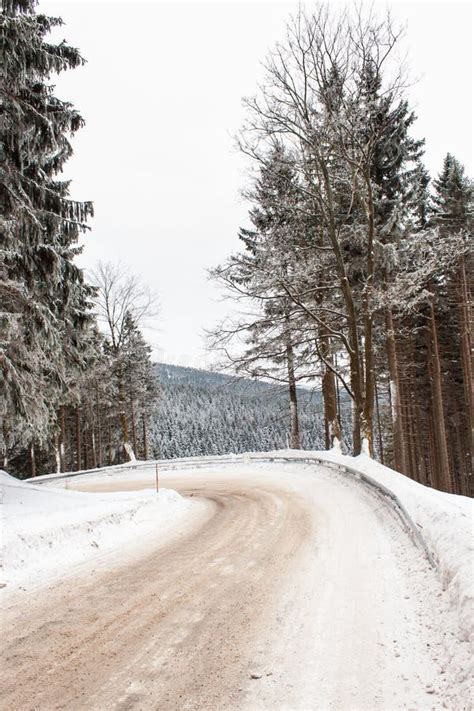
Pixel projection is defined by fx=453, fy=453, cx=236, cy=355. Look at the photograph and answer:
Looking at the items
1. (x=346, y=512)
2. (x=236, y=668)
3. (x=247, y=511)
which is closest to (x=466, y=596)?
(x=236, y=668)

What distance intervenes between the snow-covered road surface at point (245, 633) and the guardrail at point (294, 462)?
0.74 feet

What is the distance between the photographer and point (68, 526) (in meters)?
6.87

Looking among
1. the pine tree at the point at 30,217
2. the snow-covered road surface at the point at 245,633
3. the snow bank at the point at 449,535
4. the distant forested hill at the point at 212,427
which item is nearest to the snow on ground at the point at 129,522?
the snow bank at the point at 449,535

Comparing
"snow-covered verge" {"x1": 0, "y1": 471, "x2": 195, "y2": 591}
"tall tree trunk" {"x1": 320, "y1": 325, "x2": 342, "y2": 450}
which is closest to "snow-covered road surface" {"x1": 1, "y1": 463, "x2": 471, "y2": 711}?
"snow-covered verge" {"x1": 0, "y1": 471, "x2": 195, "y2": 591}

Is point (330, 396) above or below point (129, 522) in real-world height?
above

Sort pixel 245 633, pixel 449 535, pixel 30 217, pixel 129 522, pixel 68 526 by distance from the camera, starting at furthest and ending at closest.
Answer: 1. pixel 30 217
2. pixel 129 522
3. pixel 68 526
4. pixel 449 535
5. pixel 245 633

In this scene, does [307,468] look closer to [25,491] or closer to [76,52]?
[25,491]

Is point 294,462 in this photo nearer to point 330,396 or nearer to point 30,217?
point 330,396

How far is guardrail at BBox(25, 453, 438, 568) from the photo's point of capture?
6337 mm

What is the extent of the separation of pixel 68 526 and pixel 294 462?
1357 cm

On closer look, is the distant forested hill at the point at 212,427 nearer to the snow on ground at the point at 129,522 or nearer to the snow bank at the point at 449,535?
the snow on ground at the point at 129,522

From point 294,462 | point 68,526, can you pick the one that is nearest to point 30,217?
point 68,526

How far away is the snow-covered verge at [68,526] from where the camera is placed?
577 centimetres

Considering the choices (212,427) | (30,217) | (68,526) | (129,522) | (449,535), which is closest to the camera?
(449,535)
